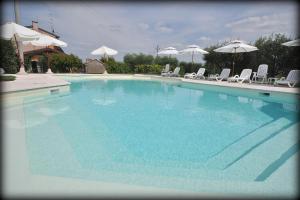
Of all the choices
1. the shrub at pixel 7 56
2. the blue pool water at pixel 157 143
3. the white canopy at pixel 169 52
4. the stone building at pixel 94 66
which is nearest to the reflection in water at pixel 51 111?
the blue pool water at pixel 157 143

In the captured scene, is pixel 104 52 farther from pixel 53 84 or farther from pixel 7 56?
pixel 53 84

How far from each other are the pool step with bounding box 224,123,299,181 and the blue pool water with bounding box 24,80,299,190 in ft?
0.04

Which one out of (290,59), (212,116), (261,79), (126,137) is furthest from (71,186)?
(290,59)

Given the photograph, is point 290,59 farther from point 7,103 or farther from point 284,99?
point 7,103

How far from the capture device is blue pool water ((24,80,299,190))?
2.72 m

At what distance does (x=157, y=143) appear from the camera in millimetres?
3887

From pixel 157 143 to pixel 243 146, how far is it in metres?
1.58

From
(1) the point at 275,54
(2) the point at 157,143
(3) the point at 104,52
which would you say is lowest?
(2) the point at 157,143

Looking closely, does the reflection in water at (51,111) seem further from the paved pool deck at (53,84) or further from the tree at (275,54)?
the tree at (275,54)

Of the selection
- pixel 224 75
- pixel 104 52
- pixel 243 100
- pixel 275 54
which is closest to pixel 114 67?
pixel 104 52

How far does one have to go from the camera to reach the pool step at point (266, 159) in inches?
107

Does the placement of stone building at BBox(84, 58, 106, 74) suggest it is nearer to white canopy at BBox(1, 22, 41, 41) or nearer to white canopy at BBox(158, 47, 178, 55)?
white canopy at BBox(158, 47, 178, 55)

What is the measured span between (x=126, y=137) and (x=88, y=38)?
2031cm

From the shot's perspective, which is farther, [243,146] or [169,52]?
[169,52]
